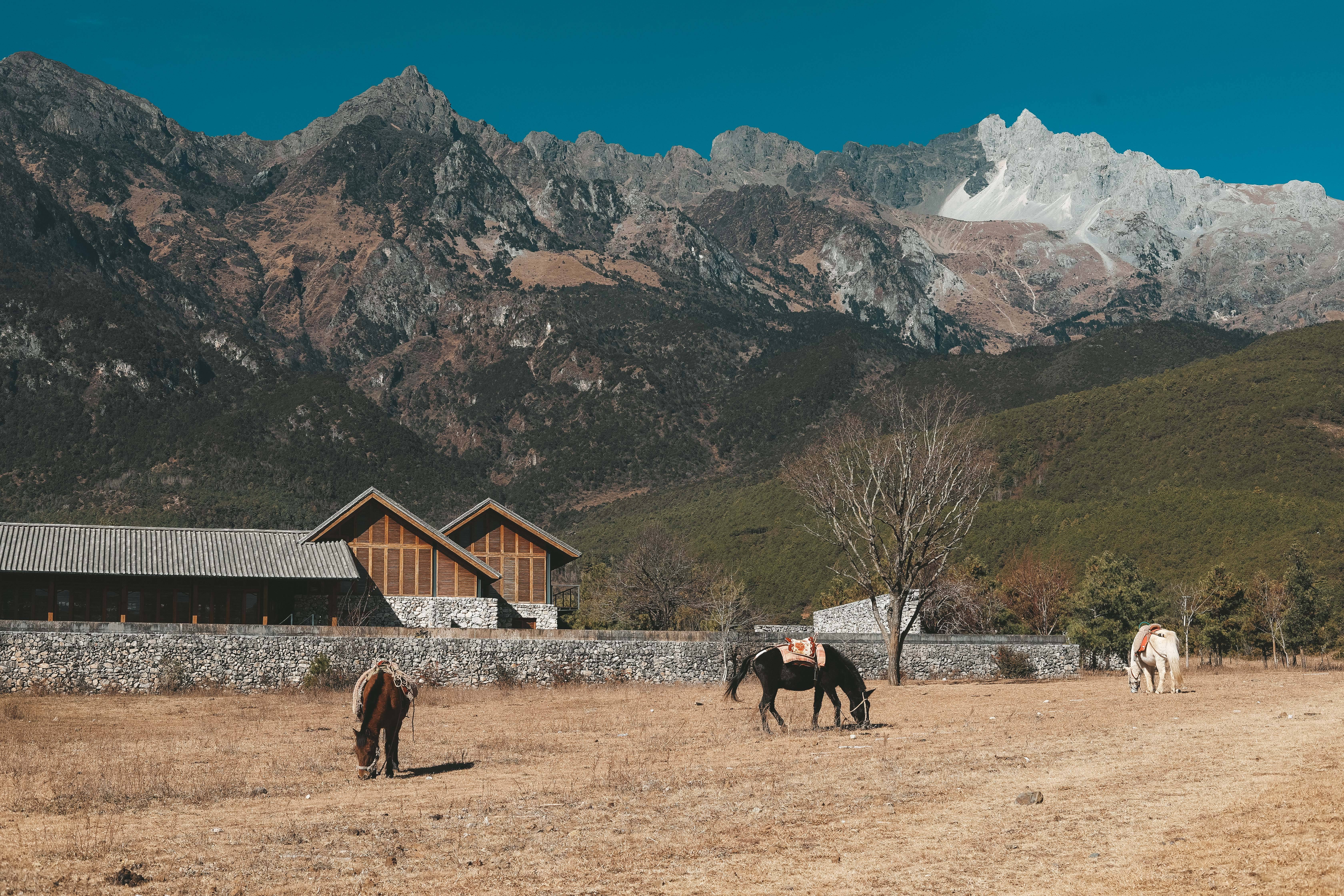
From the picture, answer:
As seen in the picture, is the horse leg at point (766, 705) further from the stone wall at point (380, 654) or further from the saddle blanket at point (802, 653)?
the stone wall at point (380, 654)

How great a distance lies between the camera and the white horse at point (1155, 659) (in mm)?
29625

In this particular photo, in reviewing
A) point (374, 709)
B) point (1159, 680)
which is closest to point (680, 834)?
point (374, 709)

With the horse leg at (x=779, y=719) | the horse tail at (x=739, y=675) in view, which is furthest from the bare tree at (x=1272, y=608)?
the horse leg at (x=779, y=719)

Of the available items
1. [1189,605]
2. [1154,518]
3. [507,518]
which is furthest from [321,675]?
[1154,518]

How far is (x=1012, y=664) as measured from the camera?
4244cm

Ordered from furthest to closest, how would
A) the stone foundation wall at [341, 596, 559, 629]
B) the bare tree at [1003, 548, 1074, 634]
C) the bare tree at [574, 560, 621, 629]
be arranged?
the bare tree at [1003, 548, 1074, 634] → the bare tree at [574, 560, 621, 629] → the stone foundation wall at [341, 596, 559, 629]

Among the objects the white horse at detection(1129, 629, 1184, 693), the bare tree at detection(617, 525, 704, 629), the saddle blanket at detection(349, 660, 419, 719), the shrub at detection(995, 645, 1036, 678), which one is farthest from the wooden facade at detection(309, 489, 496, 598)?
the saddle blanket at detection(349, 660, 419, 719)

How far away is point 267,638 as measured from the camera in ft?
112

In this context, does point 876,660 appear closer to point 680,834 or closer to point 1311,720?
point 1311,720

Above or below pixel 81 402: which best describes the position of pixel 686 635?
below

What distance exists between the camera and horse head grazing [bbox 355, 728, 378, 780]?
1688 centimetres

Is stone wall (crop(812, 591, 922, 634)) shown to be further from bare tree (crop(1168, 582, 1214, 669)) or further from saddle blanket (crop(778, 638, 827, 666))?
saddle blanket (crop(778, 638, 827, 666))

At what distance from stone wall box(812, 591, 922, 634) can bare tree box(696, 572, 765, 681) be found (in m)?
3.24

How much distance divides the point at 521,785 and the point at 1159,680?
19.8m
